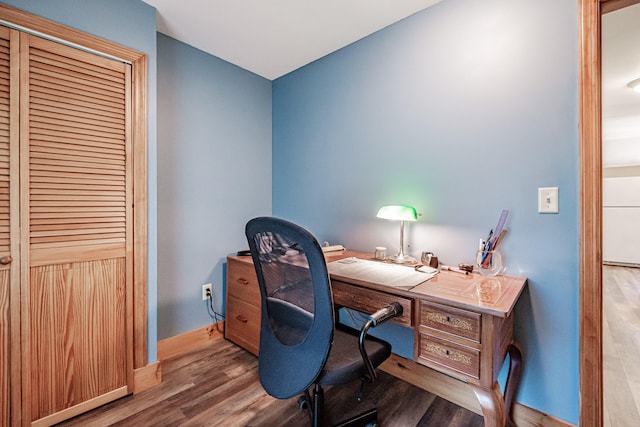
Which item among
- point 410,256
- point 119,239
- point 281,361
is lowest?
point 281,361

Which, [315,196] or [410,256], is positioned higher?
[315,196]

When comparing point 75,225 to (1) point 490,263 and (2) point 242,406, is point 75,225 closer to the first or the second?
(2) point 242,406

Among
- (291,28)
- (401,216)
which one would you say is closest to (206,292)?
(401,216)

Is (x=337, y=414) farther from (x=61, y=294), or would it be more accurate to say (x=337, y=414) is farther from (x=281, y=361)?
(x=61, y=294)

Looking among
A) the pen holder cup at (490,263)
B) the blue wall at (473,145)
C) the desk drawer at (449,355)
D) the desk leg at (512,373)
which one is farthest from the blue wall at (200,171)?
the desk leg at (512,373)

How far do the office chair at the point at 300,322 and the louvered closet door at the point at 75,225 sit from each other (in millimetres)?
994

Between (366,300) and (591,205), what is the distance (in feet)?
3.59

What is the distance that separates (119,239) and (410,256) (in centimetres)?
180

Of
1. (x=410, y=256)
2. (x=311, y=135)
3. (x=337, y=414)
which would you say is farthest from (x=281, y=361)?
(x=311, y=135)

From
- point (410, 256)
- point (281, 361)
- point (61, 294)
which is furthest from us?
point (410, 256)

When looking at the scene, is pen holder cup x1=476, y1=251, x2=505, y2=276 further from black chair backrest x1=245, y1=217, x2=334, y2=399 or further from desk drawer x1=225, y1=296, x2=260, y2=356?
desk drawer x1=225, y1=296, x2=260, y2=356

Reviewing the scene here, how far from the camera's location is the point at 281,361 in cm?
112

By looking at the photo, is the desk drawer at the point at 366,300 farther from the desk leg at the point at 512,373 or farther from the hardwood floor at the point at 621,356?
the hardwood floor at the point at 621,356

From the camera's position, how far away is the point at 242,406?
1.56m
